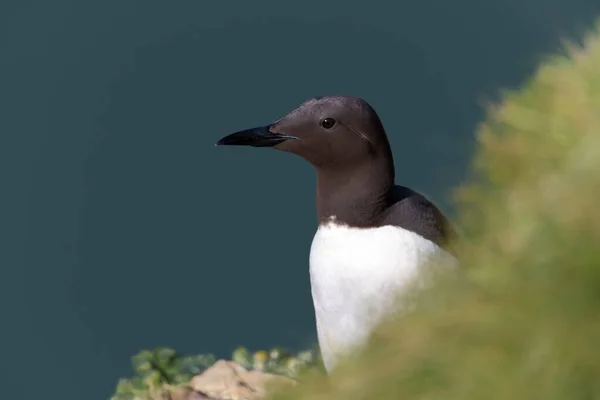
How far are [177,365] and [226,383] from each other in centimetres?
48

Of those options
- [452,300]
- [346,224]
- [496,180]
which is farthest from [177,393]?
[452,300]

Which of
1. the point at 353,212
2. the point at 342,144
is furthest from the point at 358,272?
the point at 342,144

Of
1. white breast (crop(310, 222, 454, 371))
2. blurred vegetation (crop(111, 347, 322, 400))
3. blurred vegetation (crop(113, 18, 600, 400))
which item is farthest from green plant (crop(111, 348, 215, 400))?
blurred vegetation (crop(113, 18, 600, 400))

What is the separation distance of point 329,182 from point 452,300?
5.21 feet

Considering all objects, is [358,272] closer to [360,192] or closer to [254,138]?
[360,192]

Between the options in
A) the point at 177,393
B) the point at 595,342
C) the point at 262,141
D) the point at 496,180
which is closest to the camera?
the point at 595,342

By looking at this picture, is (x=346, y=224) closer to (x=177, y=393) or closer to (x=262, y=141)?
(x=262, y=141)

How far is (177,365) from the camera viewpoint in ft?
13.6

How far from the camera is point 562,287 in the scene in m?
1.25

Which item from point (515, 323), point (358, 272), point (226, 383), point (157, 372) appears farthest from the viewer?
point (157, 372)

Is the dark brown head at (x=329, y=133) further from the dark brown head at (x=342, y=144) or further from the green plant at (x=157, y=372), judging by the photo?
the green plant at (x=157, y=372)

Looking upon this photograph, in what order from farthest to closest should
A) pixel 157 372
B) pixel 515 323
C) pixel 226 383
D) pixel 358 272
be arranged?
pixel 157 372 → pixel 226 383 → pixel 358 272 → pixel 515 323

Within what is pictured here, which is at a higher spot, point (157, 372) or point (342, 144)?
point (342, 144)

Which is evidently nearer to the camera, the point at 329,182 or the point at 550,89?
the point at 550,89
